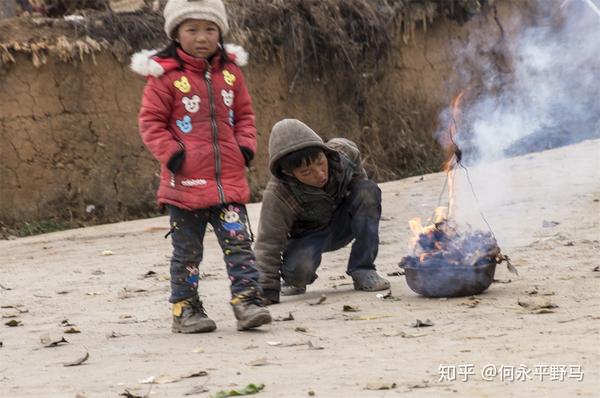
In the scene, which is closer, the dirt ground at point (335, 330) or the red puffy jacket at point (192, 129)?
the dirt ground at point (335, 330)

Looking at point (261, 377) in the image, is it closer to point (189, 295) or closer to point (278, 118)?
point (189, 295)

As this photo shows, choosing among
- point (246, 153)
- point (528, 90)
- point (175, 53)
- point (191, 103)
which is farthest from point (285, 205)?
point (528, 90)

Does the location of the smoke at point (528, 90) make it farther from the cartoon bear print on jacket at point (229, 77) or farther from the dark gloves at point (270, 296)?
the cartoon bear print on jacket at point (229, 77)

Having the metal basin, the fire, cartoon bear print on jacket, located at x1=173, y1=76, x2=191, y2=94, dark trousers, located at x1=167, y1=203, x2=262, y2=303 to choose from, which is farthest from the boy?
cartoon bear print on jacket, located at x1=173, y1=76, x2=191, y2=94

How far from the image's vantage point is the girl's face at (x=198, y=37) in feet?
21.3

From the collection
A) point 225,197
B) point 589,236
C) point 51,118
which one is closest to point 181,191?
point 225,197

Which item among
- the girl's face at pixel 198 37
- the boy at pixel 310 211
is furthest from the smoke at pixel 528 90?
the girl's face at pixel 198 37

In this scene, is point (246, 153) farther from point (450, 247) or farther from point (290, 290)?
point (290, 290)

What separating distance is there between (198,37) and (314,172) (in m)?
1.27

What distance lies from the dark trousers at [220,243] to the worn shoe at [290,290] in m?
1.23

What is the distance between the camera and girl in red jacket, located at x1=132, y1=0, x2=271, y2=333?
645cm

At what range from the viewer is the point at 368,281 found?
300 inches

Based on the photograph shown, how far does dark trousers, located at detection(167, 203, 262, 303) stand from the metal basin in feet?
3.30

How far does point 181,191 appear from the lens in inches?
256
